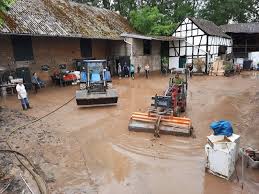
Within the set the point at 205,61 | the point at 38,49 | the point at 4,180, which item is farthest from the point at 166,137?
the point at 205,61

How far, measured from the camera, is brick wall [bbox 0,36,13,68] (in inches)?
649

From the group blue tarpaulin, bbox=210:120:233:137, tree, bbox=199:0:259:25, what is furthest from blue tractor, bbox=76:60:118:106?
tree, bbox=199:0:259:25

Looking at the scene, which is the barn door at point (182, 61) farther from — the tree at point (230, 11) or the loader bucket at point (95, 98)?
the loader bucket at point (95, 98)

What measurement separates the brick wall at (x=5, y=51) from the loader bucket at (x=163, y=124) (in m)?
11.3

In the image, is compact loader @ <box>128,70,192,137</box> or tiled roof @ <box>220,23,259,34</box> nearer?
compact loader @ <box>128,70,192,137</box>

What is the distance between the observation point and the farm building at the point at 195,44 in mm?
24891

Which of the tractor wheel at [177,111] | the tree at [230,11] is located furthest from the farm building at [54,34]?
the tree at [230,11]

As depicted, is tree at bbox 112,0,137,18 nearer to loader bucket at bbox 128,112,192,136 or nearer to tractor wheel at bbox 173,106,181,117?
tractor wheel at bbox 173,106,181,117

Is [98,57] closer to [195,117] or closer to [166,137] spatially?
[195,117]

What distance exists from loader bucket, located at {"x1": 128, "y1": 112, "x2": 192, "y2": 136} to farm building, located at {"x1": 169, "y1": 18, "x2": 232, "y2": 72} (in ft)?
56.7

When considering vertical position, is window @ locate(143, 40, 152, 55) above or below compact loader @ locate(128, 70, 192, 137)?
above

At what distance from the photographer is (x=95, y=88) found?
1313 cm

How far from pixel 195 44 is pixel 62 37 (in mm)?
12866

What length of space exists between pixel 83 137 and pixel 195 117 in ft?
15.7
